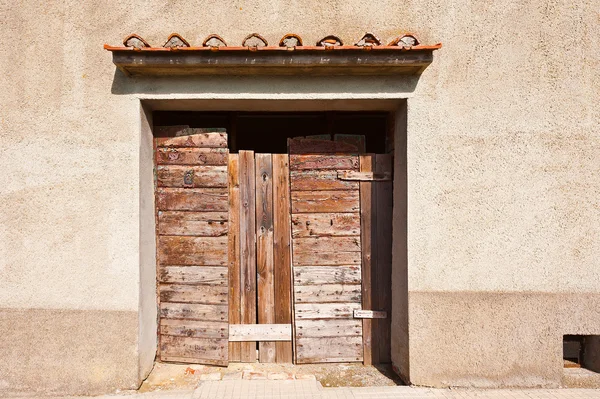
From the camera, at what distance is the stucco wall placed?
114 inches

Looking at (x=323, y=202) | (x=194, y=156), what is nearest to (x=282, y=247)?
(x=323, y=202)

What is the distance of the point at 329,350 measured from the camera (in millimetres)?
3230

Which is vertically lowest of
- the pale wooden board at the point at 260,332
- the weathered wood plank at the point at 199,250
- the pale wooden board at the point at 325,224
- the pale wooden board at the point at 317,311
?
the pale wooden board at the point at 260,332

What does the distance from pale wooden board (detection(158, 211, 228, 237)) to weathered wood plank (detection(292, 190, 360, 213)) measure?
70cm

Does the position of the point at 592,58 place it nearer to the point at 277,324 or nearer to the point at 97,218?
the point at 277,324

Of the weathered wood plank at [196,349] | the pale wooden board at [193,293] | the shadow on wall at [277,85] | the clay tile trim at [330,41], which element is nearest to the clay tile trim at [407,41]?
the shadow on wall at [277,85]

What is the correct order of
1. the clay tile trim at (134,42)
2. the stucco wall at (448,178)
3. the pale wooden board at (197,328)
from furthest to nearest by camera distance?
the pale wooden board at (197,328) < the stucco wall at (448,178) < the clay tile trim at (134,42)

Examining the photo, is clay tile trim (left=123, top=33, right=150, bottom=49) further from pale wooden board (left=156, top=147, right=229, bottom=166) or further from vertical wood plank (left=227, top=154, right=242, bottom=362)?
vertical wood plank (left=227, top=154, right=242, bottom=362)

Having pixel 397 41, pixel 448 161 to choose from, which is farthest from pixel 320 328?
pixel 397 41

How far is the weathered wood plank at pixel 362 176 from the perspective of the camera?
3.22 meters

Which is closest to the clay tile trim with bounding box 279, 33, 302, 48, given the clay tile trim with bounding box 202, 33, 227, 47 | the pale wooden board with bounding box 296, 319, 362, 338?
the clay tile trim with bounding box 202, 33, 227, 47

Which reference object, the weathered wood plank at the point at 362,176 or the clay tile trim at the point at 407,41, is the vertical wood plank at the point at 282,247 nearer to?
the weathered wood plank at the point at 362,176

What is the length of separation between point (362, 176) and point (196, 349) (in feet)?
7.41

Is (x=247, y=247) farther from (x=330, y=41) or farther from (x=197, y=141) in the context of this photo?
(x=330, y=41)
